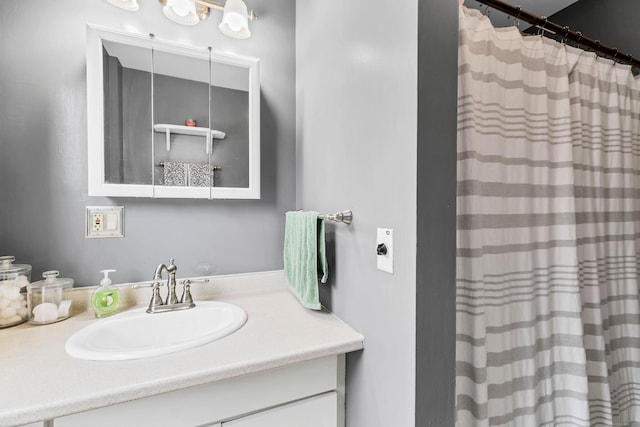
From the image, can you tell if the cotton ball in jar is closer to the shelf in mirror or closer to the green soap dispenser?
the green soap dispenser

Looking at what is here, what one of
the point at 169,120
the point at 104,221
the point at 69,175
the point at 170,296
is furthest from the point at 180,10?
the point at 170,296

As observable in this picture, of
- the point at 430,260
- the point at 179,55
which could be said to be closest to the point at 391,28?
the point at 430,260

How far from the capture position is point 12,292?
2.98 ft

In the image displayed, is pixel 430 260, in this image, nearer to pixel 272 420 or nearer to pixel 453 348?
pixel 453 348

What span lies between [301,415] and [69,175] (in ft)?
3.94

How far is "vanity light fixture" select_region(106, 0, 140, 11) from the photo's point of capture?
105 centimetres

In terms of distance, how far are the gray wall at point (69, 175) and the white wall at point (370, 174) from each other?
491 millimetres

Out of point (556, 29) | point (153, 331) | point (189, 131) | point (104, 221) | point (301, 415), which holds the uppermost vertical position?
point (556, 29)

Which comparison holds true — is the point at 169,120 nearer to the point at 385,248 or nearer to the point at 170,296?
the point at 170,296

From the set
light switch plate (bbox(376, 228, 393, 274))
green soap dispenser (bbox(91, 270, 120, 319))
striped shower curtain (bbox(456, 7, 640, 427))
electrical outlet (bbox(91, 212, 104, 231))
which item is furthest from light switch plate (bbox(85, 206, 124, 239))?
striped shower curtain (bbox(456, 7, 640, 427))

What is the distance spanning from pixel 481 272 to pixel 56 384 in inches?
49.5

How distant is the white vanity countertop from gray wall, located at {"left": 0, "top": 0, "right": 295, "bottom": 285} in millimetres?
213

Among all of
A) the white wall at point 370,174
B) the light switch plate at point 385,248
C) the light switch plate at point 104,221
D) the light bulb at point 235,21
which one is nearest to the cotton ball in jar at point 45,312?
the light switch plate at point 104,221

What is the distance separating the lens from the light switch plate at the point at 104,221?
1076 mm
